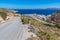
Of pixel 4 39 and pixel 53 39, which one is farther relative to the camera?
pixel 4 39

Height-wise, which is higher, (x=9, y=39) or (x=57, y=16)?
(x=9, y=39)

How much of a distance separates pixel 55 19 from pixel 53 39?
46.7 meters

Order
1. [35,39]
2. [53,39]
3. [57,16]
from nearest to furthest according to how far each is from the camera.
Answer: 1. [53,39]
2. [35,39]
3. [57,16]

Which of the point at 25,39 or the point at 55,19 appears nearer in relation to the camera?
the point at 25,39

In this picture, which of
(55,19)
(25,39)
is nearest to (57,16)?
(55,19)

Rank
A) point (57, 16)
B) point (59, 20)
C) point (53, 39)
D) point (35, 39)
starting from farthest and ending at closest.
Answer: point (57, 16) → point (59, 20) → point (35, 39) → point (53, 39)

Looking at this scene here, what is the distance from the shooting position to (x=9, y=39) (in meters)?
20.5

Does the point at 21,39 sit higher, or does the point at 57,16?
the point at 21,39

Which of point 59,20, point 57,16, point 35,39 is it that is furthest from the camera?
point 57,16

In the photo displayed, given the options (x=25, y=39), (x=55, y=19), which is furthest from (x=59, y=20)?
(x=25, y=39)

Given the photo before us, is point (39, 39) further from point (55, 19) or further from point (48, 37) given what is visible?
point (55, 19)

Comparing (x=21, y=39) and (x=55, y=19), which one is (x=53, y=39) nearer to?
(x=21, y=39)

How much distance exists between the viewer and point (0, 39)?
66.9 ft

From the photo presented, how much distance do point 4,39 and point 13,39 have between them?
3.07 ft
